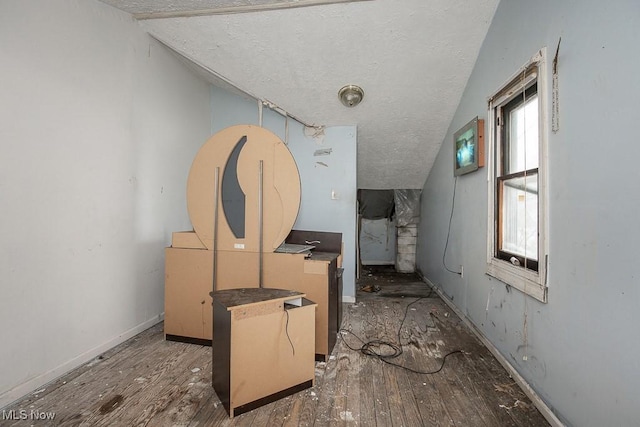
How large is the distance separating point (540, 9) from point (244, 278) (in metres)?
2.41

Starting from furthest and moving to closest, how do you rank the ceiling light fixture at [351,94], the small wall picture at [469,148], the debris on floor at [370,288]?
the debris on floor at [370,288] < the ceiling light fixture at [351,94] < the small wall picture at [469,148]

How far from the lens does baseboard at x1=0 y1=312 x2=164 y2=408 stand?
1563 mm

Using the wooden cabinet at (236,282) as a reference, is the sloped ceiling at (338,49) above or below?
above

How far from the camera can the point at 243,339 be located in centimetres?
153

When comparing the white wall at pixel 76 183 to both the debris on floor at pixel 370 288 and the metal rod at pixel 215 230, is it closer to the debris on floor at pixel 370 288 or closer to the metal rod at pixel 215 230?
the metal rod at pixel 215 230

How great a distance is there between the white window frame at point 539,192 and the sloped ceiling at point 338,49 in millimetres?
657

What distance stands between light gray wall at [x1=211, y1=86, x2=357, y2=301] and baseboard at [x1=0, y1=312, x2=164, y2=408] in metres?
1.84

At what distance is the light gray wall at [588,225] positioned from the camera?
1.09 metres

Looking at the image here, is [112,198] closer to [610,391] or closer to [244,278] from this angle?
[244,278]

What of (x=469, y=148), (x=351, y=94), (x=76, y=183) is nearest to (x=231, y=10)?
(x=351, y=94)

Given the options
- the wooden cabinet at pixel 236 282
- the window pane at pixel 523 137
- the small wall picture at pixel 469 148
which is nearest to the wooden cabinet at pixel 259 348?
the wooden cabinet at pixel 236 282

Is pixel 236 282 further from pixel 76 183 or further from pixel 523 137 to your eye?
pixel 523 137

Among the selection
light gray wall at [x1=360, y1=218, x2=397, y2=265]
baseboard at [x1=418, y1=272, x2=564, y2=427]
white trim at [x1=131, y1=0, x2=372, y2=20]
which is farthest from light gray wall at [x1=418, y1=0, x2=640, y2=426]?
light gray wall at [x1=360, y1=218, x2=397, y2=265]

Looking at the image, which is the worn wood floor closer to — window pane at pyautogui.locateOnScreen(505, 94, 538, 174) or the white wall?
the white wall
